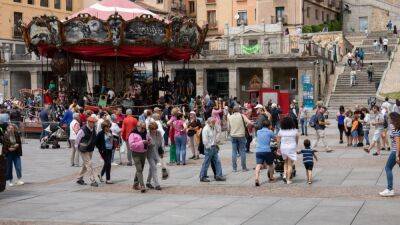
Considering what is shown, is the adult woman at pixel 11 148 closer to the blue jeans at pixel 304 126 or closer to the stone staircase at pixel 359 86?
the blue jeans at pixel 304 126

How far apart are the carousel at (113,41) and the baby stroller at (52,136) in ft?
14.9

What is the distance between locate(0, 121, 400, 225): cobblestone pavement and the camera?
453 inches

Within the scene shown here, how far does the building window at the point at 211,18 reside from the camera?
2552 inches

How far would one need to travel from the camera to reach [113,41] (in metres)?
29.6

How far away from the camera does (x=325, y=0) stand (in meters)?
66.0

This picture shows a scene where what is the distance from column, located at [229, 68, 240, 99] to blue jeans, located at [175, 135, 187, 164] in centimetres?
3108

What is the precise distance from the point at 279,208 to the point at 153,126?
4.32 meters

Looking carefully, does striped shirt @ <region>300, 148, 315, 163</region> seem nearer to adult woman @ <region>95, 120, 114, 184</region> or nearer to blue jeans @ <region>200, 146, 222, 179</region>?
blue jeans @ <region>200, 146, 222, 179</region>

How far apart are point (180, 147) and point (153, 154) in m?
4.65

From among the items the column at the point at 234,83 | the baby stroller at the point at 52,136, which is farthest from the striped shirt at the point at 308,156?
the column at the point at 234,83

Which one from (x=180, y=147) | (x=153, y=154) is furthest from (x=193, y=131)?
(x=153, y=154)

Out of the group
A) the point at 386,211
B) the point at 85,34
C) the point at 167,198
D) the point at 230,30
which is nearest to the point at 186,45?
the point at 85,34

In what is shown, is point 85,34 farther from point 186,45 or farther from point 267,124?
point 267,124

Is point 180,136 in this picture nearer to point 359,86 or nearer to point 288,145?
point 288,145
